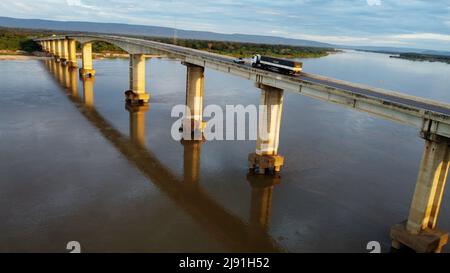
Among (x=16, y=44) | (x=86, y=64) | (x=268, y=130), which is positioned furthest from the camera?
(x=16, y=44)

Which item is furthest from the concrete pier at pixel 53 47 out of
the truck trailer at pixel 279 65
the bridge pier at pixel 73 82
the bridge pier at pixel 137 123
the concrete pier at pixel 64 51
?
the truck trailer at pixel 279 65

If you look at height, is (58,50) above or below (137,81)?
above

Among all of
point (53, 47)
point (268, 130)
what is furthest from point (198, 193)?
point (53, 47)

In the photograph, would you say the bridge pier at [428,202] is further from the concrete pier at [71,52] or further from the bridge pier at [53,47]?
the bridge pier at [53,47]

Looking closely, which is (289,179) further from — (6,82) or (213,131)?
(6,82)

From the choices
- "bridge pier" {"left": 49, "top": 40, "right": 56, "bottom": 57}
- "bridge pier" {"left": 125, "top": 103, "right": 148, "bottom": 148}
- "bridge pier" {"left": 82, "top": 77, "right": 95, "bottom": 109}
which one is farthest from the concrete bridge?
"bridge pier" {"left": 49, "top": 40, "right": 56, "bottom": 57}

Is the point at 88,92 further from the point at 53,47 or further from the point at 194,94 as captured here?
the point at 53,47
